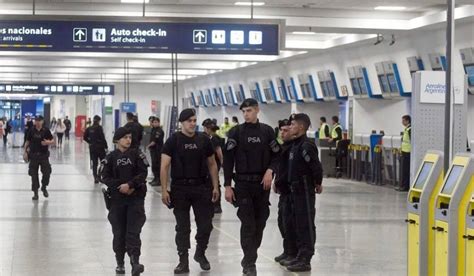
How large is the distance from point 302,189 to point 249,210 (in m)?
0.84

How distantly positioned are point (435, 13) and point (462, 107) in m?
11.9

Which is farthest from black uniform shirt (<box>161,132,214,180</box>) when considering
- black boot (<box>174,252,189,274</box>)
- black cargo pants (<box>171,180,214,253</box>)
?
black boot (<box>174,252,189,274</box>)

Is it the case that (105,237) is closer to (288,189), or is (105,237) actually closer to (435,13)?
(288,189)

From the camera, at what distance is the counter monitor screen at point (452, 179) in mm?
7652

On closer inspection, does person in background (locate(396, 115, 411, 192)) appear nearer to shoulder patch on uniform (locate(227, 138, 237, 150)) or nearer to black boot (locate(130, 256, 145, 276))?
shoulder patch on uniform (locate(227, 138, 237, 150))

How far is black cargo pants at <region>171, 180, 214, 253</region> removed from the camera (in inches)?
388

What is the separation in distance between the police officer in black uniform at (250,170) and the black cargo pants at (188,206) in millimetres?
287

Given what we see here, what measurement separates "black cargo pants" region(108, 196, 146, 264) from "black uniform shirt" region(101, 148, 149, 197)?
12cm

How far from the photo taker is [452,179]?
773 centimetres

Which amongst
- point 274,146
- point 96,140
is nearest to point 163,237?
point 274,146

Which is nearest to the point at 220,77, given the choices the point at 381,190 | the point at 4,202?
the point at 381,190

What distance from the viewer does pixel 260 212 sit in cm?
990

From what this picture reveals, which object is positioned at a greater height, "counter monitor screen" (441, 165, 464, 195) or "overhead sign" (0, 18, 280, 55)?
"overhead sign" (0, 18, 280, 55)

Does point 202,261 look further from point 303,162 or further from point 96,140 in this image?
point 96,140
